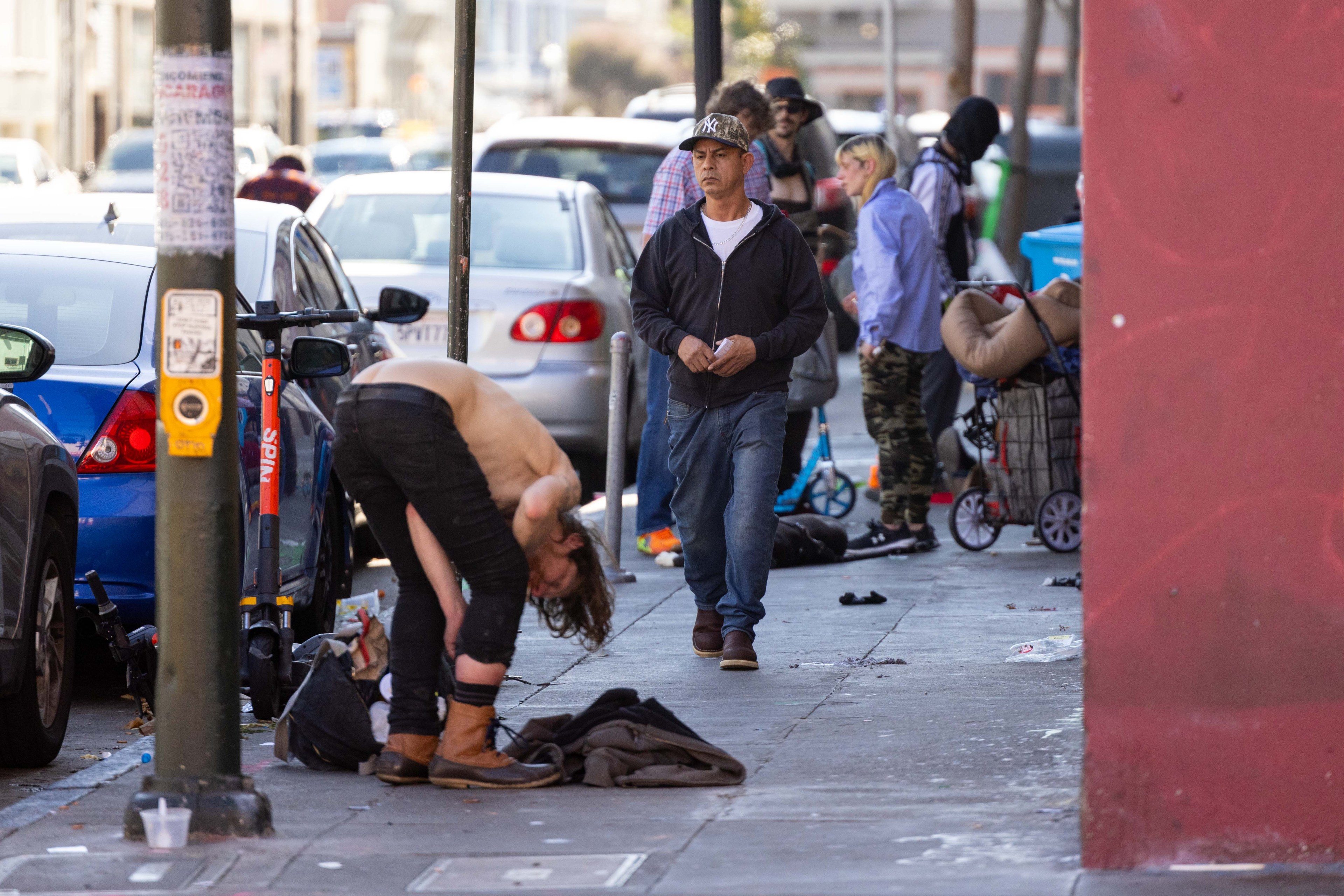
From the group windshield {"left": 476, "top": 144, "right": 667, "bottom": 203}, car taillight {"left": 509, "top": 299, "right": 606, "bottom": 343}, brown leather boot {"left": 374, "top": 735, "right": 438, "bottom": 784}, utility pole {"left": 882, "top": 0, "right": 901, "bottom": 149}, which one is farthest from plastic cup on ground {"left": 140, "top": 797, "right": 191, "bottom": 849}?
utility pole {"left": 882, "top": 0, "right": 901, "bottom": 149}

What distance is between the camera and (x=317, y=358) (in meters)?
7.34

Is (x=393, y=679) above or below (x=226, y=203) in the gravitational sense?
below

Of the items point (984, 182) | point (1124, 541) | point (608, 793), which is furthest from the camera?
point (984, 182)

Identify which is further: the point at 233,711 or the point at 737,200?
the point at 737,200

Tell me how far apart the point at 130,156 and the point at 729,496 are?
24147 mm

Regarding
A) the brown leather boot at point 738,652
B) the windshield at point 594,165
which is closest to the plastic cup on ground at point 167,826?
the brown leather boot at point 738,652

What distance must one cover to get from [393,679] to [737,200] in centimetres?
261

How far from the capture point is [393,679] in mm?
5742

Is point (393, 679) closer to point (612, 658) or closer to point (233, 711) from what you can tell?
point (233, 711)

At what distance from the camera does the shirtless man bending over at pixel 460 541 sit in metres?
5.42

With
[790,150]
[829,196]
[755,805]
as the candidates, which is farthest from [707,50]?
[829,196]

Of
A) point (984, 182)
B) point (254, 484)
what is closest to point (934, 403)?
point (254, 484)

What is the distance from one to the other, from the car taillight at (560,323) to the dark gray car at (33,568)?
15.7ft

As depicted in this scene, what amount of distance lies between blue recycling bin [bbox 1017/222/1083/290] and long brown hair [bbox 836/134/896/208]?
2.51m
